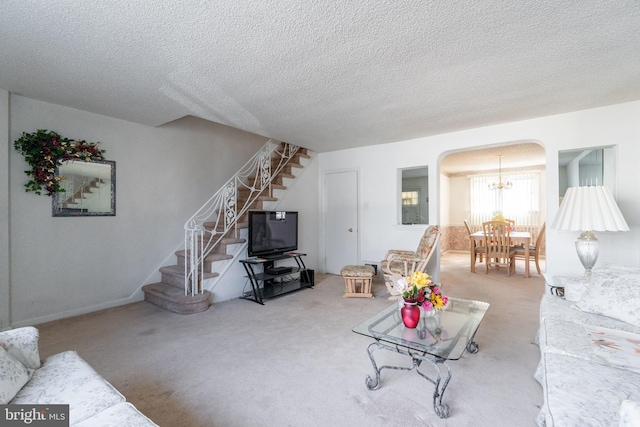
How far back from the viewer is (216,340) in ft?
8.73

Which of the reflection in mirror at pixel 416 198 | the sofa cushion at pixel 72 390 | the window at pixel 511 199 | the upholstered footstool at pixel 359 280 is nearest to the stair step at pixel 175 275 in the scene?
the upholstered footstool at pixel 359 280

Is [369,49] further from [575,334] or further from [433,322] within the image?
[575,334]

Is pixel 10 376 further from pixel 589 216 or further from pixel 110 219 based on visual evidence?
pixel 589 216

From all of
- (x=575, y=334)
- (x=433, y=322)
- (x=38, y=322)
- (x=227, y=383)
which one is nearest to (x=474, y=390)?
(x=433, y=322)

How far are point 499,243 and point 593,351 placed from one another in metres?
4.29

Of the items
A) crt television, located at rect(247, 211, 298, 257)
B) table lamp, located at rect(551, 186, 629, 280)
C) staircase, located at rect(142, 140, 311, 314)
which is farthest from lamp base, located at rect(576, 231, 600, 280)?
staircase, located at rect(142, 140, 311, 314)

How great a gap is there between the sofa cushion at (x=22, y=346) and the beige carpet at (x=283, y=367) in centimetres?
64

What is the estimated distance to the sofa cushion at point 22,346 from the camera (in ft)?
4.57

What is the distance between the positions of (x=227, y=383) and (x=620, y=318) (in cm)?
266

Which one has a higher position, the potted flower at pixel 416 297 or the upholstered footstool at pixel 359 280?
the potted flower at pixel 416 297

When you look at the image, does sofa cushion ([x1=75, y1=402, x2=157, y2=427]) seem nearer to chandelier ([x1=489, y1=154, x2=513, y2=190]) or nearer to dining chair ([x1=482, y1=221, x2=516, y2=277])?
dining chair ([x1=482, y1=221, x2=516, y2=277])

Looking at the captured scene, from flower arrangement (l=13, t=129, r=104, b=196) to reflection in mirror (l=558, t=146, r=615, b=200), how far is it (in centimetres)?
587

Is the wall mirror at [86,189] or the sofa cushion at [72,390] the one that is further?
the wall mirror at [86,189]

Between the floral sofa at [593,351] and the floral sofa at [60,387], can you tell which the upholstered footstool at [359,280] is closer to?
the floral sofa at [593,351]
